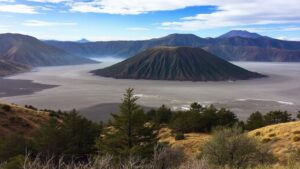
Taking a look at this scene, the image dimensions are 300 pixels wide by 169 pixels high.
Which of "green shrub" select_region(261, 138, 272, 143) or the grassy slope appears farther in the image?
"green shrub" select_region(261, 138, 272, 143)

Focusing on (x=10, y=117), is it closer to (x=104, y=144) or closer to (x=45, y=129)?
(x=45, y=129)

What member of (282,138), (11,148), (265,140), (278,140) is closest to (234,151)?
(265,140)

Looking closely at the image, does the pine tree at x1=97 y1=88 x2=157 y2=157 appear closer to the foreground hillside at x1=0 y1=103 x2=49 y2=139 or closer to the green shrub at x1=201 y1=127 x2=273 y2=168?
the green shrub at x1=201 y1=127 x2=273 y2=168

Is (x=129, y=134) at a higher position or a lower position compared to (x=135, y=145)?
higher

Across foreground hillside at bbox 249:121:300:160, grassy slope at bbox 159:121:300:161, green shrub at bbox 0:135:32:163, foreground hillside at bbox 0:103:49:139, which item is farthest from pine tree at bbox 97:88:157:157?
foreground hillside at bbox 0:103:49:139

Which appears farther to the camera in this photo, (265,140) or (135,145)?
(265,140)

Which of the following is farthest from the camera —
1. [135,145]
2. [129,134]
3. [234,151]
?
[129,134]

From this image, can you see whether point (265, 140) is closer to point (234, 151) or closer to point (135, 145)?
point (234, 151)

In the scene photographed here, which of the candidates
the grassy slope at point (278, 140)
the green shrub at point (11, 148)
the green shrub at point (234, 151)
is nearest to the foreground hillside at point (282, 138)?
the grassy slope at point (278, 140)

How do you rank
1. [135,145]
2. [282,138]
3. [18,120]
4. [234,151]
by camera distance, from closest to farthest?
[234,151] < [135,145] < [282,138] < [18,120]

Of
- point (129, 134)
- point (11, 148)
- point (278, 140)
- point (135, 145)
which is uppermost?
point (129, 134)
